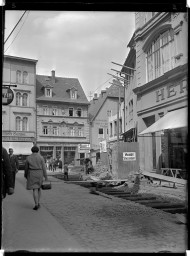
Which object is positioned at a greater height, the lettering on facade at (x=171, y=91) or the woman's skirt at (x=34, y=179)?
the lettering on facade at (x=171, y=91)

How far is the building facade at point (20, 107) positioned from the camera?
4.10 metres

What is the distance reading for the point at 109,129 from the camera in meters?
5.99

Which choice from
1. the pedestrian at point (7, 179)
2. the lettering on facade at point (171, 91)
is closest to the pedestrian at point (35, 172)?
the pedestrian at point (7, 179)

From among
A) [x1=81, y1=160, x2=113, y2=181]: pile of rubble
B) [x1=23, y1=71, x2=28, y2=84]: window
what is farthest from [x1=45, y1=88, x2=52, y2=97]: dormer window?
[x1=81, y1=160, x2=113, y2=181]: pile of rubble

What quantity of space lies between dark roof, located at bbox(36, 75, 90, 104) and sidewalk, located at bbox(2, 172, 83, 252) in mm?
1450

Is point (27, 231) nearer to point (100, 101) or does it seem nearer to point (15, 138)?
point (15, 138)

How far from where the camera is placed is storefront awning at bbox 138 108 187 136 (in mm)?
4064

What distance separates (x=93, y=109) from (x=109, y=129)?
1.80ft

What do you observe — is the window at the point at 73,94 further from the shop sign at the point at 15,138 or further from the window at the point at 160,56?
the window at the point at 160,56

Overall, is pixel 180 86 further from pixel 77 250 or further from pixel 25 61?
pixel 77 250

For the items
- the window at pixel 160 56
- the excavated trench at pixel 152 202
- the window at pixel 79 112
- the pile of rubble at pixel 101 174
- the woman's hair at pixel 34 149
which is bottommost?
the excavated trench at pixel 152 202

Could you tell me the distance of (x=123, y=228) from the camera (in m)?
5.63

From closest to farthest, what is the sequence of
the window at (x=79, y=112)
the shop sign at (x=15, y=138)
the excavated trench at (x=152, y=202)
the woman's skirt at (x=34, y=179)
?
the shop sign at (x=15, y=138) → the woman's skirt at (x=34, y=179) → the window at (x=79, y=112) → the excavated trench at (x=152, y=202)

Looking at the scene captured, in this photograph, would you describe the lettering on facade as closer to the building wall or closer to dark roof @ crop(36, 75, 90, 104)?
the building wall
